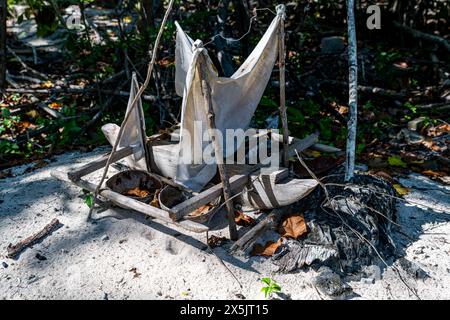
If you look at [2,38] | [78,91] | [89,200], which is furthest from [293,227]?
[2,38]

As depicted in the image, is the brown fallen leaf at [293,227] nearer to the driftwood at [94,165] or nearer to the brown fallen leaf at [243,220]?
the brown fallen leaf at [243,220]

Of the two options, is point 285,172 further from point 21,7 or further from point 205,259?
point 21,7

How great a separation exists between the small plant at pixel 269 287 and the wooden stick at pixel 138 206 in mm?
473

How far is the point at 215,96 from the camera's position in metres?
3.38

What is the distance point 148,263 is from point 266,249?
776 millimetres

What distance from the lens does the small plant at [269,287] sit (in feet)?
9.57

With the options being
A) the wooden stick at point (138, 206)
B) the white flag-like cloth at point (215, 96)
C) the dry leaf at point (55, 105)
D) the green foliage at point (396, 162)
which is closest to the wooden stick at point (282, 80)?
the white flag-like cloth at point (215, 96)

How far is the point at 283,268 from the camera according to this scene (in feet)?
10.3

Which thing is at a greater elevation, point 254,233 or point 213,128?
point 213,128

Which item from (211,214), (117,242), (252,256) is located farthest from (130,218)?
(252,256)

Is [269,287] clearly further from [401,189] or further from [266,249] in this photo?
[401,189]

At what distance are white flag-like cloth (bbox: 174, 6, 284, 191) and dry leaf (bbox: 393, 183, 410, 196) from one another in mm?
1420

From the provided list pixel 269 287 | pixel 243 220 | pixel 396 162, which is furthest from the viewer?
pixel 396 162

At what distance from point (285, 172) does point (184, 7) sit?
4.10m
